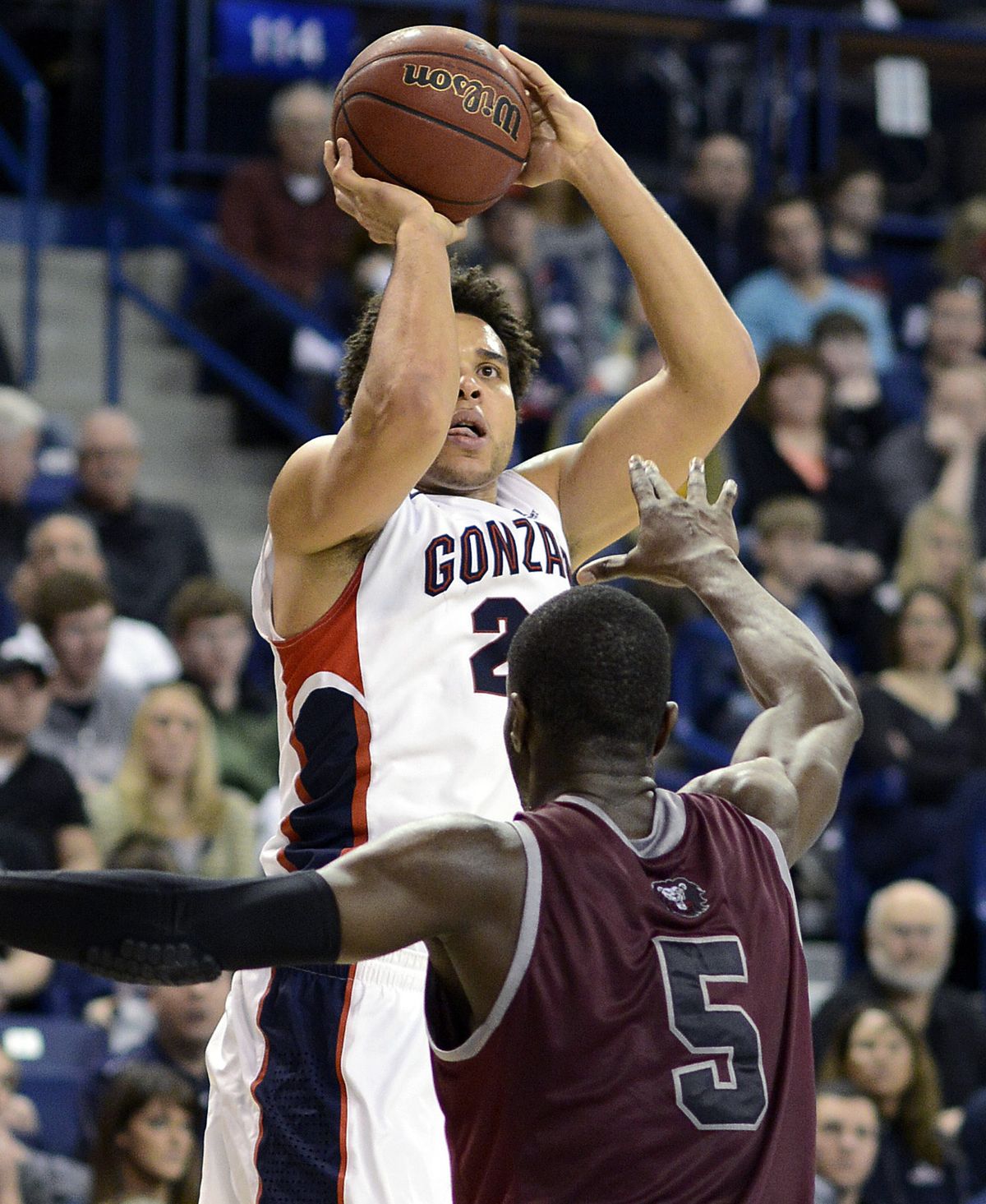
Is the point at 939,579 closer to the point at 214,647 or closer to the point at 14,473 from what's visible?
the point at 214,647

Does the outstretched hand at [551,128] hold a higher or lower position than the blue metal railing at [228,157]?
lower

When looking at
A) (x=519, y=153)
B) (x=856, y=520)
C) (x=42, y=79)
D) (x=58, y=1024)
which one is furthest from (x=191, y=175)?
(x=519, y=153)

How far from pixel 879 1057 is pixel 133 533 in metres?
3.53

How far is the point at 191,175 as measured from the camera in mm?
11031

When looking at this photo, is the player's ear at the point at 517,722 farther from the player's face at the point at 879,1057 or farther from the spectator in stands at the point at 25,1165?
the player's face at the point at 879,1057

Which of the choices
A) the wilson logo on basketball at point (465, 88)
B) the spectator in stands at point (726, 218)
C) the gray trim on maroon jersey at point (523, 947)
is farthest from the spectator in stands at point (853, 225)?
the gray trim on maroon jersey at point (523, 947)

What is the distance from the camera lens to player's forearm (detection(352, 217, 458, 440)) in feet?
11.5

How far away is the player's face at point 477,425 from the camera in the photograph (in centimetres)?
396

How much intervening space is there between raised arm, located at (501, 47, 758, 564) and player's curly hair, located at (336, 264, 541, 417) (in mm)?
201

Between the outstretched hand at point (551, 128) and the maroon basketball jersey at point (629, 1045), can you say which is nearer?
the maroon basketball jersey at point (629, 1045)

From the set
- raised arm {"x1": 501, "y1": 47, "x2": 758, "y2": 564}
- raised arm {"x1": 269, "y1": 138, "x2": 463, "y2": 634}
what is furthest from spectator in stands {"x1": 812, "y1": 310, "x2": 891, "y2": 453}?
raised arm {"x1": 269, "y1": 138, "x2": 463, "y2": 634}

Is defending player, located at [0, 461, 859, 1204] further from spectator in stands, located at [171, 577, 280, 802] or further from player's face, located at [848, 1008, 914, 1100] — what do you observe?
spectator in stands, located at [171, 577, 280, 802]

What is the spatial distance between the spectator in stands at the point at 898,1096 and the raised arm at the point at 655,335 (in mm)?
3205

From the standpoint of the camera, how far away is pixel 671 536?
131 inches
